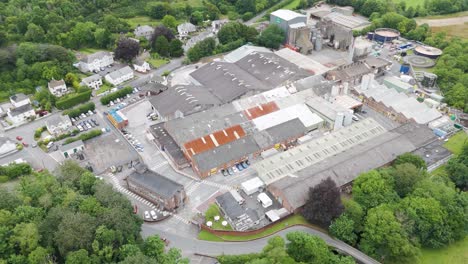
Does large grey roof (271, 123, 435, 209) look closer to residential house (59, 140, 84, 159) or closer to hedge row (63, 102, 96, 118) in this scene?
residential house (59, 140, 84, 159)

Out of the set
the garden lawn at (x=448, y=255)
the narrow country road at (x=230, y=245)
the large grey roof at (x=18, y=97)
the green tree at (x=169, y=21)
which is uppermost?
the green tree at (x=169, y=21)

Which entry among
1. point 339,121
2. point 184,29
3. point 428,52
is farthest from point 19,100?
point 428,52

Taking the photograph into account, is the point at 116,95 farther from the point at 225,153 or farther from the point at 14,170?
the point at 225,153

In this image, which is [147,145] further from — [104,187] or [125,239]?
[125,239]

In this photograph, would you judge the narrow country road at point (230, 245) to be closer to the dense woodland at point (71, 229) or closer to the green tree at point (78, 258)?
the dense woodland at point (71, 229)

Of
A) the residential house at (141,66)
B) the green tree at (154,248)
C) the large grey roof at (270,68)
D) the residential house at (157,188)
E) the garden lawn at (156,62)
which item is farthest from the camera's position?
the garden lawn at (156,62)

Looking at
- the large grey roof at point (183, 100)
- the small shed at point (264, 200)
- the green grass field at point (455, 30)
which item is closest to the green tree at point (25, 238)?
the small shed at point (264, 200)
